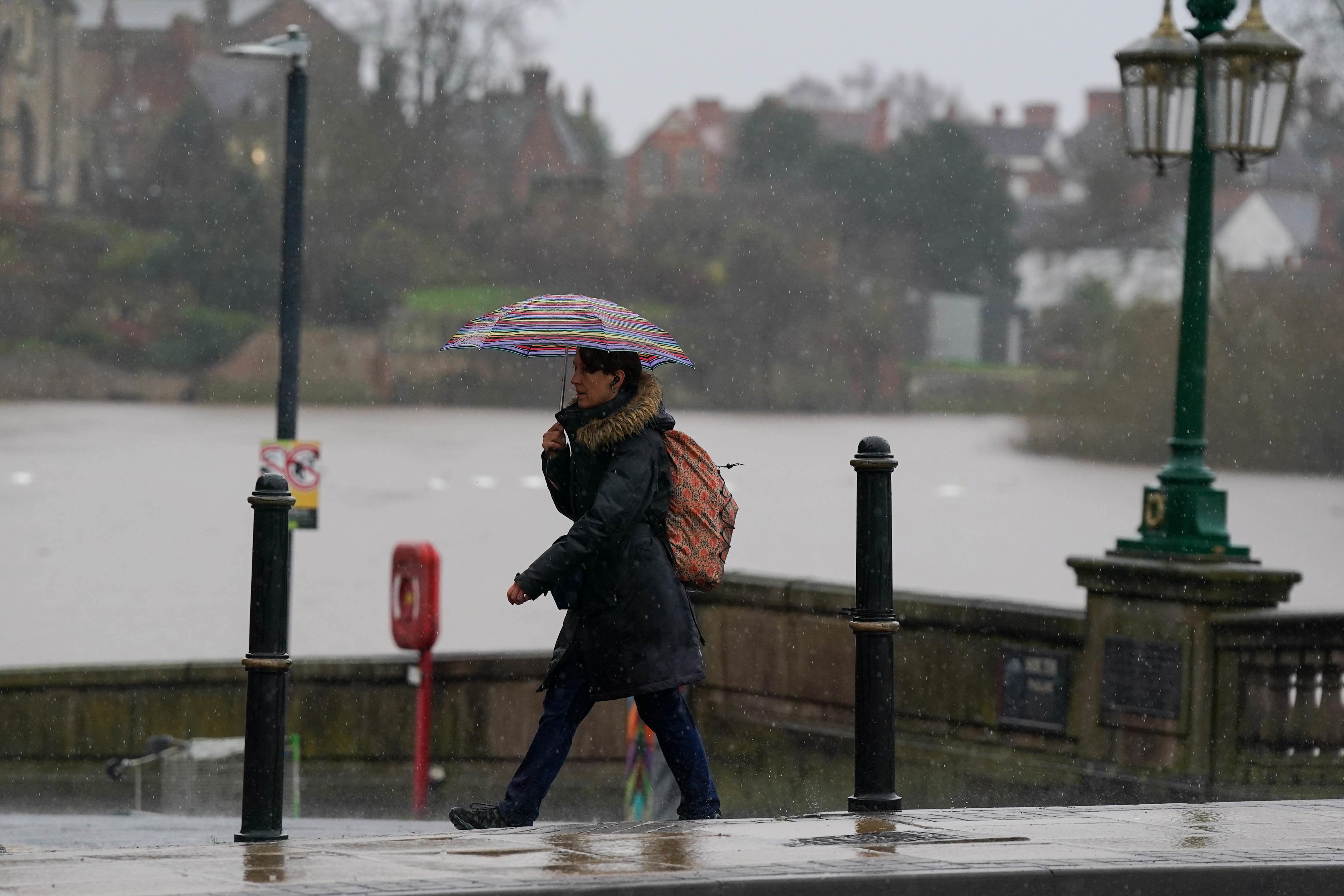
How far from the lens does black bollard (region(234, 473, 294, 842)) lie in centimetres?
494

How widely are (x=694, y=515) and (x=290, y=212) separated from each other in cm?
741

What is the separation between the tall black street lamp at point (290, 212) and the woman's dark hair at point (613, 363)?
6303 mm

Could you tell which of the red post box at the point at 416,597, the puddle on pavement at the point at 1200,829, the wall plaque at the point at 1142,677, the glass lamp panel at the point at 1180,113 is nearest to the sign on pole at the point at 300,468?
the red post box at the point at 416,597

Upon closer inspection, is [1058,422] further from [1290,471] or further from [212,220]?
[212,220]

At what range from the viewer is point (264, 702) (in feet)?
16.4

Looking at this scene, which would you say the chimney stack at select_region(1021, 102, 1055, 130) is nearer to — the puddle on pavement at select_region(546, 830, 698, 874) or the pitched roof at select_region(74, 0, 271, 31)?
the pitched roof at select_region(74, 0, 271, 31)

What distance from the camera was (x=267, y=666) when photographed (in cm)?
497

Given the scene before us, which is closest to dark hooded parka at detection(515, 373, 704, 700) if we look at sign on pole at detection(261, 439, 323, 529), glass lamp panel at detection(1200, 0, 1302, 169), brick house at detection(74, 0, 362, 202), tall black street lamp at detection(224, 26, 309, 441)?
glass lamp panel at detection(1200, 0, 1302, 169)

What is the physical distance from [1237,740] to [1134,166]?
114ft

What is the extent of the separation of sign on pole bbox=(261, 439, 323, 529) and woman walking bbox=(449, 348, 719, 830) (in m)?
5.86

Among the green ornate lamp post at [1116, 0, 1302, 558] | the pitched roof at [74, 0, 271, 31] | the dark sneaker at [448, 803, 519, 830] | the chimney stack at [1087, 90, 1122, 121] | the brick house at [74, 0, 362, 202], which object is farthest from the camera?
the chimney stack at [1087, 90, 1122, 121]

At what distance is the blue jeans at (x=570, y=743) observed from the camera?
18.1ft

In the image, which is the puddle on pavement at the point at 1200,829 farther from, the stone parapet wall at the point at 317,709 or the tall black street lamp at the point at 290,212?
the tall black street lamp at the point at 290,212

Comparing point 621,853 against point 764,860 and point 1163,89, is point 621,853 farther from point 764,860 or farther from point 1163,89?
point 1163,89
